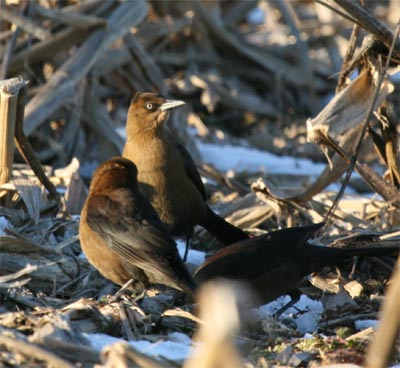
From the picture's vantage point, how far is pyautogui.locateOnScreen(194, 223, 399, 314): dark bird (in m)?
5.21

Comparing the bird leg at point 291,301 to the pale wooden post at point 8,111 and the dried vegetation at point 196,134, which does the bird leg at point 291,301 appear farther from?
the pale wooden post at point 8,111

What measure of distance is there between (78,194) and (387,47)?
7.94ft

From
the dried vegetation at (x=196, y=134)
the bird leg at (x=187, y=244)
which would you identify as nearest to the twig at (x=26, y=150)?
the dried vegetation at (x=196, y=134)

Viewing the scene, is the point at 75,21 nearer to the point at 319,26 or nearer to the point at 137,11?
the point at 137,11

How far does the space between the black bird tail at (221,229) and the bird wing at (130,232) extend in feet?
4.68

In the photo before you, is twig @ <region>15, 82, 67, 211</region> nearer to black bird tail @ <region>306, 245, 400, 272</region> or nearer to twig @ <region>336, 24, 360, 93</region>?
black bird tail @ <region>306, 245, 400, 272</region>

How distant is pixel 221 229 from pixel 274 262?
1.66m

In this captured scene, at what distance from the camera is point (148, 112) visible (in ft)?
23.0

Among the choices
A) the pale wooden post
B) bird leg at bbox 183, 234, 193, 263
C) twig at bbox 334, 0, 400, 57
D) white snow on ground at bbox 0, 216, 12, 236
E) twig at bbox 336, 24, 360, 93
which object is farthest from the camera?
bird leg at bbox 183, 234, 193, 263

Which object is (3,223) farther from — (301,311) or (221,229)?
(301,311)

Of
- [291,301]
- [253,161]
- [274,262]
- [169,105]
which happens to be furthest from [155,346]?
[253,161]

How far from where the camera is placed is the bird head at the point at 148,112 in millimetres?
6926

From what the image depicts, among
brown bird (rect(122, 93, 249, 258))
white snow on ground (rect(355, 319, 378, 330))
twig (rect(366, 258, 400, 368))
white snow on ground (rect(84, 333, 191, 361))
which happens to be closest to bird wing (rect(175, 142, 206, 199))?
brown bird (rect(122, 93, 249, 258))

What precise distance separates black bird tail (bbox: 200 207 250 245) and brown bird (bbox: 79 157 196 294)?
4.38 feet
